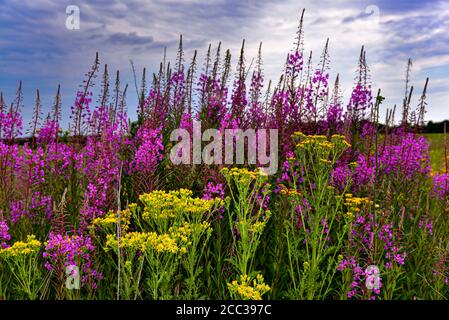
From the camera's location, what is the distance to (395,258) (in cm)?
434

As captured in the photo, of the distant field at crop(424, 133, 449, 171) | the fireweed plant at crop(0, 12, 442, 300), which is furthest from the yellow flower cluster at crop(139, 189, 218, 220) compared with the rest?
the distant field at crop(424, 133, 449, 171)

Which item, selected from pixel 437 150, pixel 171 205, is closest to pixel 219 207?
pixel 171 205

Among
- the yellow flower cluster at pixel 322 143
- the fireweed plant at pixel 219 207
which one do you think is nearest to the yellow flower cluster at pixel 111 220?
the fireweed plant at pixel 219 207

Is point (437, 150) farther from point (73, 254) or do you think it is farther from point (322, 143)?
point (73, 254)

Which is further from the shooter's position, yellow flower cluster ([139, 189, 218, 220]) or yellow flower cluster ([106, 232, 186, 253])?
yellow flower cluster ([139, 189, 218, 220])

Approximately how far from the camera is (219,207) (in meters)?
4.49

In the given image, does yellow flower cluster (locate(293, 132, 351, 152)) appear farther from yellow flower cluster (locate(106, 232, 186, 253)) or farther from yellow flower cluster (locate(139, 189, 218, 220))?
yellow flower cluster (locate(106, 232, 186, 253))

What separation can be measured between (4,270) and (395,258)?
12.9 feet

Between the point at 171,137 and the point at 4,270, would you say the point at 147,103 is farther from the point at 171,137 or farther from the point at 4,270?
the point at 4,270

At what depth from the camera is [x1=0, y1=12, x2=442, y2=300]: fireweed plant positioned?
156 inches

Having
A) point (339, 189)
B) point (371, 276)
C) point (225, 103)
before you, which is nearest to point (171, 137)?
point (225, 103)

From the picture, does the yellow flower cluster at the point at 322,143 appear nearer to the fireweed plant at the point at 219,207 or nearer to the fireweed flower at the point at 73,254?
the fireweed plant at the point at 219,207

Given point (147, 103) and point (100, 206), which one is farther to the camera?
point (147, 103)
